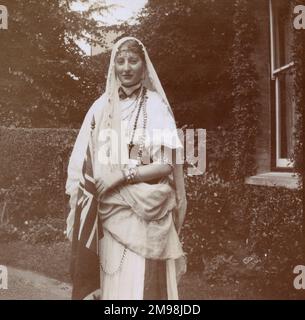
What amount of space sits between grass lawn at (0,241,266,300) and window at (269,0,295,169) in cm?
72

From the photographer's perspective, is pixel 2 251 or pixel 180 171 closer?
pixel 180 171

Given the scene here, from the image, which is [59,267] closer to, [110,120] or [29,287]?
[29,287]

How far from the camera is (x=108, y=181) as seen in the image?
6.57ft

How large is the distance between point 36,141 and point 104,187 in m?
0.80

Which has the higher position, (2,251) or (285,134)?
(285,134)

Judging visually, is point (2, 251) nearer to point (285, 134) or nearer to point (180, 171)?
point (180, 171)

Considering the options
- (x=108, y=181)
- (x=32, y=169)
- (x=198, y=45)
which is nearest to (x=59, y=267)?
(x=32, y=169)

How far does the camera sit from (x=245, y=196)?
2.82 m

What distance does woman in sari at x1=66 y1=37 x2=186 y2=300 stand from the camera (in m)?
2.00

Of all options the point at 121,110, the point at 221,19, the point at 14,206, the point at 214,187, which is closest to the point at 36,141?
the point at 14,206

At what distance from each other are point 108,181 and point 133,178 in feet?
0.34

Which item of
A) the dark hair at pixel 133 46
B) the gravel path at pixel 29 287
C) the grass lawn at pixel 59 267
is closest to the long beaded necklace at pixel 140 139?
the dark hair at pixel 133 46

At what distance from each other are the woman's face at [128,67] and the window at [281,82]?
39.2 inches

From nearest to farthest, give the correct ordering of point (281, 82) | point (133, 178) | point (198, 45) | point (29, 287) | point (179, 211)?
1. point (133, 178)
2. point (179, 211)
3. point (29, 287)
4. point (198, 45)
5. point (281, 82)
